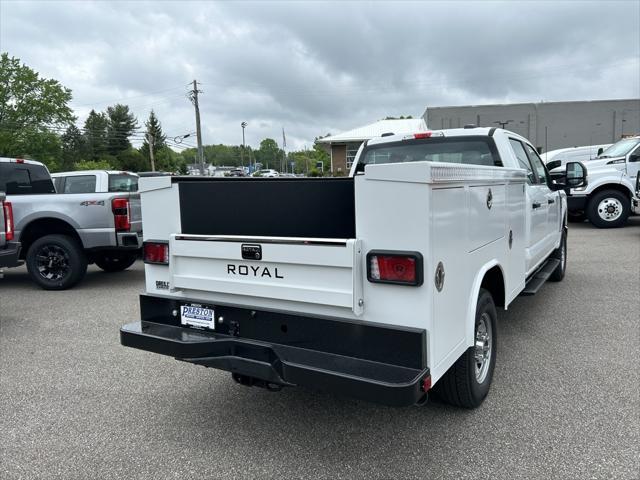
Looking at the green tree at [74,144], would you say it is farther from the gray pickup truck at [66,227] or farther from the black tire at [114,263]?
the gray pickup truck at [66,227]

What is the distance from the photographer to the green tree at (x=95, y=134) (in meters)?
80.7

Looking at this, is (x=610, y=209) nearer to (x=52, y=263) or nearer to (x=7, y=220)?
(x=52, y=263)

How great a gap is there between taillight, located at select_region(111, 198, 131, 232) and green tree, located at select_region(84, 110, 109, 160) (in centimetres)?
7916

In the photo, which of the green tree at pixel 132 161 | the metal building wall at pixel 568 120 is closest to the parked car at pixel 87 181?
the metal building wall at pixel 568 120

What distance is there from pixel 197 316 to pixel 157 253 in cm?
53

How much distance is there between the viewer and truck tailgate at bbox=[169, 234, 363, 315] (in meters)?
2.72

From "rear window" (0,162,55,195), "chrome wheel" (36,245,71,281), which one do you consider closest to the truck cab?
"chrome wheel" (36,245,71,281)

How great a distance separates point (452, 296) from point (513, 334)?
109 inches

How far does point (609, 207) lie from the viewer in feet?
44.8

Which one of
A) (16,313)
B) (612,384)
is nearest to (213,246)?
(612,384)

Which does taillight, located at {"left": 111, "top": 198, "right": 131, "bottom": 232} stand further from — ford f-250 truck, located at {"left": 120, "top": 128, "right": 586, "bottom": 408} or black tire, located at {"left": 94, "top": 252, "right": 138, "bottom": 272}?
ford f-250 truck, located at {"left": 120, "top": 128, "right": 586, "bottom": 408}

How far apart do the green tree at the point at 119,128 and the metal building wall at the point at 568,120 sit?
59462mm

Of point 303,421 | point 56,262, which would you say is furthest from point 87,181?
point 303,421

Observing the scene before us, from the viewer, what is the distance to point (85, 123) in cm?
8469
